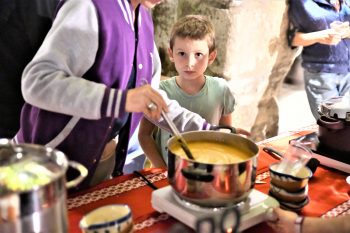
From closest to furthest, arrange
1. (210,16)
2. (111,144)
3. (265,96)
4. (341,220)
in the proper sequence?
(341,220), (111,144), (210,16), (265,96)

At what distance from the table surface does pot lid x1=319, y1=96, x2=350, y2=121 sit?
0.70ft

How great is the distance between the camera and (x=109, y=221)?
35.8 inches

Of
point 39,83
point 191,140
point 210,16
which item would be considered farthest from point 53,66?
point 210,16

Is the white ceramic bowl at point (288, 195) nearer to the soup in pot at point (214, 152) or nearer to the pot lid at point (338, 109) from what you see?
the soup in pot at point (214, 152)

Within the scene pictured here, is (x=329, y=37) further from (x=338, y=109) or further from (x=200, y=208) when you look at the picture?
(x=200, y=208)

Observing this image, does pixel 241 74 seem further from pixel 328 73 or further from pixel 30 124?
pixel 30 124

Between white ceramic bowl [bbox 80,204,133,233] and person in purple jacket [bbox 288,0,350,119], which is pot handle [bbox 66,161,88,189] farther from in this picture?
person in purple jacket [bbox 288,0,350,119]

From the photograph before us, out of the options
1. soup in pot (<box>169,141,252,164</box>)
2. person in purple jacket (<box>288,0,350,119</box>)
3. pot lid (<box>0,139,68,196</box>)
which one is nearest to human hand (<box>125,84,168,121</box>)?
soup in pot (<box>169,141,252,164</box>)

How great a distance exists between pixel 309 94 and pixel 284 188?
2.23 m

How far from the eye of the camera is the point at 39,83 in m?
1.18

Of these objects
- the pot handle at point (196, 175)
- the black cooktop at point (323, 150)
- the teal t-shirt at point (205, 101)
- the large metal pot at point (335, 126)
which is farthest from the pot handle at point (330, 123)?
the pot handle at point (196, 175)

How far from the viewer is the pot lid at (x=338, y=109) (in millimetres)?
1451

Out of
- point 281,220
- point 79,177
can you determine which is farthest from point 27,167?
point 281,220

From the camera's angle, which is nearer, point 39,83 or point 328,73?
point 39,83
